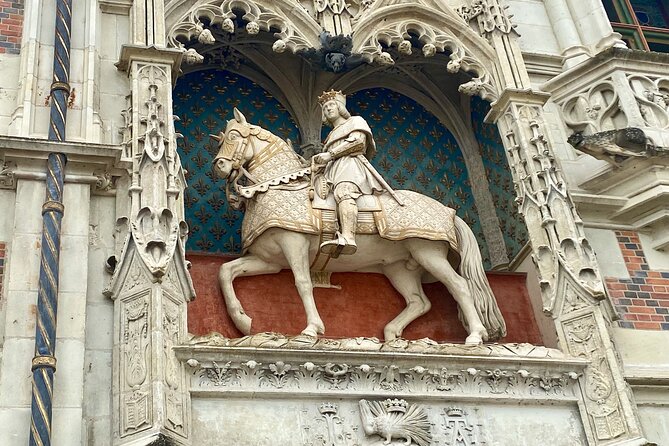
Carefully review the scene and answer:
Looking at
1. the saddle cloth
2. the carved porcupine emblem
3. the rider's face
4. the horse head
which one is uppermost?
the rider's face

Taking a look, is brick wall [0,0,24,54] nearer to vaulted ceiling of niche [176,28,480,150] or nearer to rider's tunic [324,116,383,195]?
vaulted ceiling of niche [176,28,480,150]

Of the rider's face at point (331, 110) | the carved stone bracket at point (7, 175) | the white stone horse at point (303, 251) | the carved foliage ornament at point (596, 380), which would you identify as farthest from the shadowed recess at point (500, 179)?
the carved stone bracket at point (7, 175)

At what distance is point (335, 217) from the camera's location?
9312 millimetres

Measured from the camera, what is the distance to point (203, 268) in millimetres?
9133

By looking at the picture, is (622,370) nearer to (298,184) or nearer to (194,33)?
(298,184)

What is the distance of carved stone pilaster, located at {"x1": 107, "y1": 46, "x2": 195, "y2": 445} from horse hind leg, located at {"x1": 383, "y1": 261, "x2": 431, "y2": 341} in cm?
208

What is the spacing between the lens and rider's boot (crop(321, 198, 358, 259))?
9070 mm

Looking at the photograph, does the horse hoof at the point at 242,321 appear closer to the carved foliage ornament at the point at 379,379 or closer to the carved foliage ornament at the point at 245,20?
the carved foliage ornament at the point at 379,379

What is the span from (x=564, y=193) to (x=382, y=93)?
3.24 metres

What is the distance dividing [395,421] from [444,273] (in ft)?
6.12

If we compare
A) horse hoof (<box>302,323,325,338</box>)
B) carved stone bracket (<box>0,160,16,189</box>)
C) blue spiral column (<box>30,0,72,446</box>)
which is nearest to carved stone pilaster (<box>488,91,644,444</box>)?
horse hoof (<box>302,323,325,338</box>)

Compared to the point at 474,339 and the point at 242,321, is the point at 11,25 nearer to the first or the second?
the point at 242,321

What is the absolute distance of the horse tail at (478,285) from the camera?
31.1 feet

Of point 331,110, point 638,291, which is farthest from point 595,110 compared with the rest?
point 331,110
